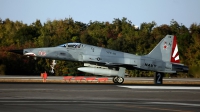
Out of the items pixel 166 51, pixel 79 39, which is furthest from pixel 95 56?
pixel 79 39

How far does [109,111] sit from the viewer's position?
18.0 metres

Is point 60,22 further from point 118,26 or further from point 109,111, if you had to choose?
point 109,111

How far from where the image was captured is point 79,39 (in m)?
93.1

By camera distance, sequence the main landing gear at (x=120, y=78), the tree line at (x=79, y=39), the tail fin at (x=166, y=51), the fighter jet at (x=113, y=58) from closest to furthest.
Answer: the main landing gear at (x=120, y=78) < the fighter jet at (x=113, y=58) < the tail fin at (x=166, y=51) < the tree line at (x=79, y=39)

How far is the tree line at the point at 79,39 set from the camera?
71.2 m

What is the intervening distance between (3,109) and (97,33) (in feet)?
284

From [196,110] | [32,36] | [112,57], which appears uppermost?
[32,36]

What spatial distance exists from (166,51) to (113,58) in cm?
466

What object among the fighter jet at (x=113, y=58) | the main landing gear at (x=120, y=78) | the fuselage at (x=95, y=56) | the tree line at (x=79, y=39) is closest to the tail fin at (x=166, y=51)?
the fighter jet at (x=113, y=58)

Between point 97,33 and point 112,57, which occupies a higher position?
point 97,33

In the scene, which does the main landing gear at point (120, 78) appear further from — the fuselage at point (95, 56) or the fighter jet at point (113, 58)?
the fuselage at point (95, 56)

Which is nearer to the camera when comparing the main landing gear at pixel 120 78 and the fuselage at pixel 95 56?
the main landing gear at pixel 120 78

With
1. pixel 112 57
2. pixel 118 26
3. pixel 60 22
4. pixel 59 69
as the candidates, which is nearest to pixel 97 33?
pixel 60 22

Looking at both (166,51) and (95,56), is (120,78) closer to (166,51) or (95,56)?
(95,56)
